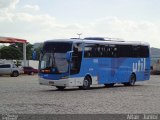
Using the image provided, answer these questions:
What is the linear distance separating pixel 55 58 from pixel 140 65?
10.2 meters

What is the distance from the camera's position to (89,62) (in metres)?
29.2

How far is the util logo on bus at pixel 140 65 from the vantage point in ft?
115

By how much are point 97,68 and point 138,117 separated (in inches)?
664

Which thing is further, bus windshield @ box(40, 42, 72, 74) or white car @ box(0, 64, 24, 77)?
white car @ box(0, 64, 24, 77)

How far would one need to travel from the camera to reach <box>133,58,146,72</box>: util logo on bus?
115ft

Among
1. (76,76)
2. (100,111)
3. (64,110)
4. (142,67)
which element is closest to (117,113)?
(100,111)

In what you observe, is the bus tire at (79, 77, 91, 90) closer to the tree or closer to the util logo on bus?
the util logo on bus

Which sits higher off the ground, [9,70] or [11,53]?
[11,53]

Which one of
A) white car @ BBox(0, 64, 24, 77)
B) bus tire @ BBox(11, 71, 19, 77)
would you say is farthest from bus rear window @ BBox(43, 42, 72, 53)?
bus tire @ BBox(11, 71, 19, 77)

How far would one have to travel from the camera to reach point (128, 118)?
13.2 m

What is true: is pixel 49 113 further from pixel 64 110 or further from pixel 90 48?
pixel 90 48

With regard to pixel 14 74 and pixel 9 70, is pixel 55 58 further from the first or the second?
pixel 14 74

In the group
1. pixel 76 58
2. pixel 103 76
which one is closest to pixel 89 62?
pixel 76 58

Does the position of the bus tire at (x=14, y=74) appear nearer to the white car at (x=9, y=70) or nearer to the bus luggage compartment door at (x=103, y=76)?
the white car at (x=9, y=70)
